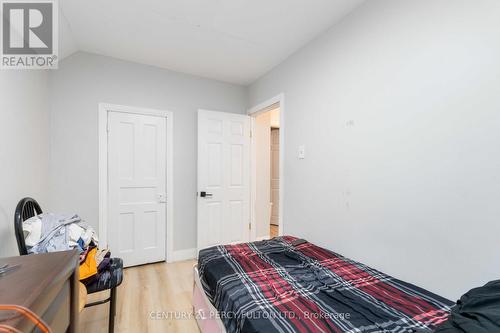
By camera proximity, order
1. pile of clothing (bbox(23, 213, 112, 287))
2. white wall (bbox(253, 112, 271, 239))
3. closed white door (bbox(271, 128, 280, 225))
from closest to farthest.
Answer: pile of clothing (bbox(23, 213, 112, 287)), white wall (bbox(253, 112, 271, 239)), closed white door (bbox(271, 128, 280, 225))

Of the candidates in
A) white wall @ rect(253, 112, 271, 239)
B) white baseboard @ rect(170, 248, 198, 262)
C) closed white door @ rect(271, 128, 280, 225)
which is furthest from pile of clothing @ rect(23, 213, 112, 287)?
closed white door @ rect(271, 128, 280, 225)

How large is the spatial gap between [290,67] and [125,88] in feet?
6.51


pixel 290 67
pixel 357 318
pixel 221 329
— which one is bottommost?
pixel 221 329

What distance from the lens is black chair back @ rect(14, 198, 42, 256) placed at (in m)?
1.36

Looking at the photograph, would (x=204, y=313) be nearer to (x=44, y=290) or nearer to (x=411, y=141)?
(x=44, y=290)

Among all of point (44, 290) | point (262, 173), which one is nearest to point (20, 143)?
point (44, 290)

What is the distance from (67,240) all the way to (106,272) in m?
0.35

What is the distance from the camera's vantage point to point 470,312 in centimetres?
79

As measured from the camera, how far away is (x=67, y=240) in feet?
5.10

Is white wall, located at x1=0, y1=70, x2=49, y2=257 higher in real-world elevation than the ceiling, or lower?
lower

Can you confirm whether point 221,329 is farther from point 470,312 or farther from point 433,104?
point 433,104

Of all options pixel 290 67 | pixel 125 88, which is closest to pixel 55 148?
pixel 125 88

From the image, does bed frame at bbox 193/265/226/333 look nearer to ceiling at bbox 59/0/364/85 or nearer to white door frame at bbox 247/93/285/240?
white door frame at bbox 247/93/285/240

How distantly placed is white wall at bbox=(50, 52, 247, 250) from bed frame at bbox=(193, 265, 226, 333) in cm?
134
